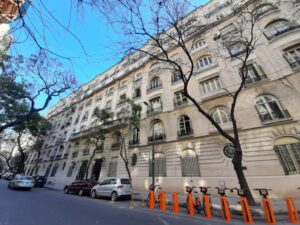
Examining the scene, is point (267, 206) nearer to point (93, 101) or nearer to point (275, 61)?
point (275, 61)

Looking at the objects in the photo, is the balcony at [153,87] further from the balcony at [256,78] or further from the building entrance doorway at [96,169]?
the building entrance doorway at [96,169]

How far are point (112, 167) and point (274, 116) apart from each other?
57.8 feet

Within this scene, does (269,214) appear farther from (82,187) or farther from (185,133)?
(82,187)

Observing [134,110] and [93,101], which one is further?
[93,101]

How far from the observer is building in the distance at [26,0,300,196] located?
12055 millimetres

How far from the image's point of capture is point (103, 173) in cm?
2231

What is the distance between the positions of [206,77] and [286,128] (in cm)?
814

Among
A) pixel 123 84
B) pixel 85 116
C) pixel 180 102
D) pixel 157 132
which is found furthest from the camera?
pixel 85 116

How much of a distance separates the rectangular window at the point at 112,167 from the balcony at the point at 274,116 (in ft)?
53.1

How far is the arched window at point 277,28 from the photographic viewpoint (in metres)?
14.5

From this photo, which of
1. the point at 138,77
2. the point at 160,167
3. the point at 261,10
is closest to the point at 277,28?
the point at 261,10

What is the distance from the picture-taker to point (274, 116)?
12.8m

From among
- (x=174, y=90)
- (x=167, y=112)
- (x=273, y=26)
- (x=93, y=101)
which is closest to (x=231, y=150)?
(x=167, y=112)

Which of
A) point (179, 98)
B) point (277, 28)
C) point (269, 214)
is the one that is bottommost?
point (269, 214)
